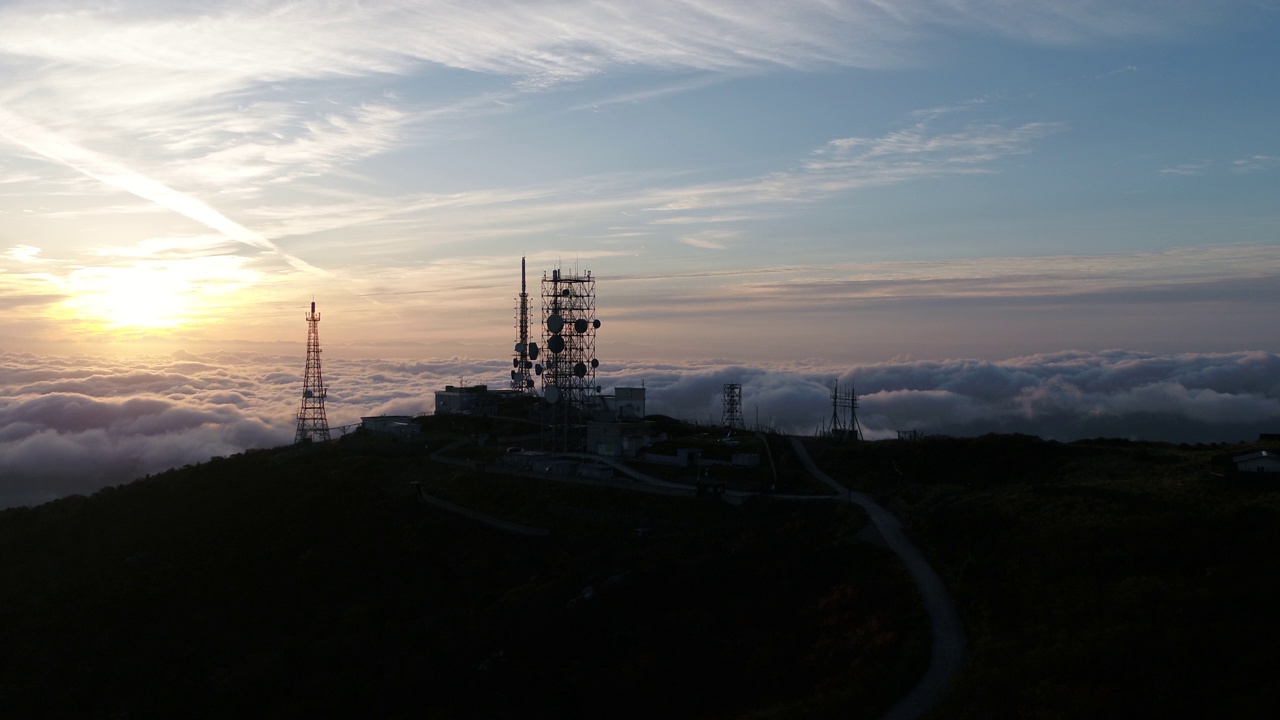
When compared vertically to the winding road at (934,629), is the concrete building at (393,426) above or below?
above

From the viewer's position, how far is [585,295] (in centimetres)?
5931

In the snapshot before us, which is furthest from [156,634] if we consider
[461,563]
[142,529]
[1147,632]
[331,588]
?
[1147,632]

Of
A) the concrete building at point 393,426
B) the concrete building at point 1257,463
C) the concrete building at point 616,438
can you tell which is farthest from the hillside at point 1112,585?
the concrete building at point 393,426

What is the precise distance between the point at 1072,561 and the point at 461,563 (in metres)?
29.0

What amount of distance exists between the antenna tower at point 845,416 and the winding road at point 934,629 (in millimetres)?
21919

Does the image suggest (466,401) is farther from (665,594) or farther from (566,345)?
(665,594)

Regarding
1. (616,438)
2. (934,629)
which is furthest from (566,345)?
(934,629)

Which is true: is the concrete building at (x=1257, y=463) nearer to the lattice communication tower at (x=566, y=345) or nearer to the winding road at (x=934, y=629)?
the winding road at (x=934, y=629)

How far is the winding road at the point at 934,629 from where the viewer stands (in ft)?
65.0

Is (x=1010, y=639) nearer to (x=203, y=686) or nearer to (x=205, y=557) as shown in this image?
(x=203, y=686)

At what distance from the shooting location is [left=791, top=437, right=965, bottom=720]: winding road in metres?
19.8

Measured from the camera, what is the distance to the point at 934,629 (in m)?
23.9

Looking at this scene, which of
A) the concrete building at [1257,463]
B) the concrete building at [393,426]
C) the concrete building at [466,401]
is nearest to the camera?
the concrete building at [1257,463]

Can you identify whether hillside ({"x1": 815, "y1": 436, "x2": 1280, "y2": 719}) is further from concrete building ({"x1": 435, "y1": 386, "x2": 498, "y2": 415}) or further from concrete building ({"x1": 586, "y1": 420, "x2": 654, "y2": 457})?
concrete building ({"x1": 435, "y1": 386, "x2": 498, "y2": 415})
